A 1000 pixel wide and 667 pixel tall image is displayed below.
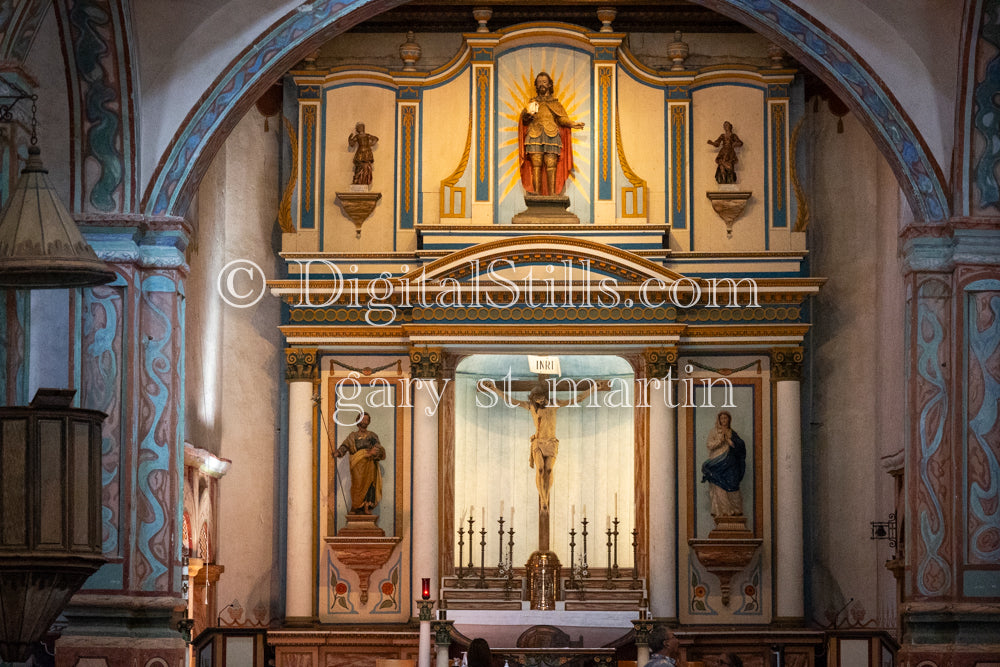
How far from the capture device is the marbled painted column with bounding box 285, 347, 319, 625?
18109 mm

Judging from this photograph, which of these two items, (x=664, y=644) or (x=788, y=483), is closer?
(x=664, y=644)

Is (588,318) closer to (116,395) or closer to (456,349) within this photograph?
(456,349)

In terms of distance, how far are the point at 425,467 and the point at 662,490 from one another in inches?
101

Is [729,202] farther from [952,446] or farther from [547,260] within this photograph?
[952,446]

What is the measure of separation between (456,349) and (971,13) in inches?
302

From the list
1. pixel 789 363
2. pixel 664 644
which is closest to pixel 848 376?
pixel 789 363

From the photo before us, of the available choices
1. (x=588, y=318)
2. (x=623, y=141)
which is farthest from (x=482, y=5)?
(x=588, y=318)

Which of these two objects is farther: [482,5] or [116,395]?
[482,5]

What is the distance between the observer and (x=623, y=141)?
62.7 feet

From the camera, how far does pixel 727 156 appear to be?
19.0 metres

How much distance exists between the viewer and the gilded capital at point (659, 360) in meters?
18.2

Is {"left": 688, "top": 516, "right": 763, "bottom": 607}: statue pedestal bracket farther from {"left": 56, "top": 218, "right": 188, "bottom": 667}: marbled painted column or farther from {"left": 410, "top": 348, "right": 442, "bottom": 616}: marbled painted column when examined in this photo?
{"left": 56, "top": 218, "right": 188, "bottom": 667}: marbled painted column

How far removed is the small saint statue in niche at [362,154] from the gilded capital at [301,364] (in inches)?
80.5

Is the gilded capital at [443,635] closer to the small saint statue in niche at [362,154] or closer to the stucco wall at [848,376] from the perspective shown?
the stucco wall at [848,376]
